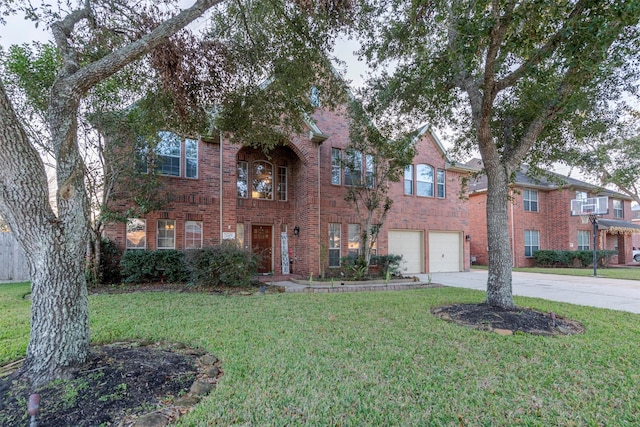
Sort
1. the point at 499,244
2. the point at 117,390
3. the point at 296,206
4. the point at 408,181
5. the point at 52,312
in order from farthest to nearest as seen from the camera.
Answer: the point at 408,181 < the point at 296,206 < the point at 499,244 < the point at 52,312 < the point at 117,390

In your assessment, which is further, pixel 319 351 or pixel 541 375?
pixel 319 351

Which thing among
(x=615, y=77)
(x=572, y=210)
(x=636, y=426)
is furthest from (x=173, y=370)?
(x=572, y=210)

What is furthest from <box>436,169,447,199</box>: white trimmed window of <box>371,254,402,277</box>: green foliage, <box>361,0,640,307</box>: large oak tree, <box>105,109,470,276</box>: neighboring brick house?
<box>361,0,640,307</box>: large oak tree

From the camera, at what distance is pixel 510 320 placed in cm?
571

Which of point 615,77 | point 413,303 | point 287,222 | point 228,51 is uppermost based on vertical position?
point 228,51

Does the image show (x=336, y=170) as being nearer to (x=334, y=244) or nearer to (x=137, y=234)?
(x=334, y=244)

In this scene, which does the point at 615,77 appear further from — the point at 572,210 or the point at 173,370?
the point at 572,210

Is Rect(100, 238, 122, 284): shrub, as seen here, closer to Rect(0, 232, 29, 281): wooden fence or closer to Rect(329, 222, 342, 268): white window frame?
Rect(0, 232, 29, 281): wooden fence

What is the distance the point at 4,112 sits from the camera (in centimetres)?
308

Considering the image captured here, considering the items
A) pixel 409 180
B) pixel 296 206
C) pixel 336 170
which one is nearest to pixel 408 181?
pixel 409 180

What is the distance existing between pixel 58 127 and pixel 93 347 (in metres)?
2.77

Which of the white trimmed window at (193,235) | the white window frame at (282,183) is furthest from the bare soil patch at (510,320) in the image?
the white trimmed window at (193,235)

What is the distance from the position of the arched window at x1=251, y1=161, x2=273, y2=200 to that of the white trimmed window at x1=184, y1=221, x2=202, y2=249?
7.99 ft

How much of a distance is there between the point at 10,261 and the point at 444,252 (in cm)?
1790
